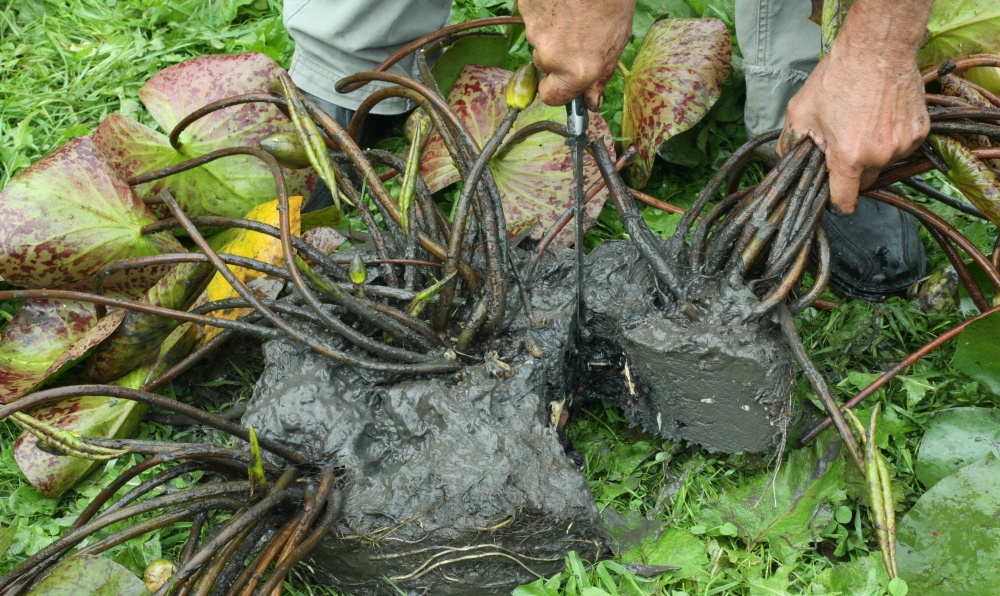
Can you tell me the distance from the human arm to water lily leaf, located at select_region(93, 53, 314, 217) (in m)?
1.28

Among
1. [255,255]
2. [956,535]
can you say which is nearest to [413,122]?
[255,255]

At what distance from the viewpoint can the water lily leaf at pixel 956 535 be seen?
152 cm

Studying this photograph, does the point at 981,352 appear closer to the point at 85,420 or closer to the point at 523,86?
the point at 523,86

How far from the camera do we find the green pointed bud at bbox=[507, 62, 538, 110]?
1506 millimetres

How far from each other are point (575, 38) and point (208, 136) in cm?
117

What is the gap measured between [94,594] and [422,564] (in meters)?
0.54

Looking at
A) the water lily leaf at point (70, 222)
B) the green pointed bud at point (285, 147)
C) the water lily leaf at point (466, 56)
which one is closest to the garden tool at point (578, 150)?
the green pointed bud at point (285, 147)

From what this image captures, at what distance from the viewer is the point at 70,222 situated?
193 cm

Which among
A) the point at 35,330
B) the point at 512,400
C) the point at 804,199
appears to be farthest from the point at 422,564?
the point at 35,330

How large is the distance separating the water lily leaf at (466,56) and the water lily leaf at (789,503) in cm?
133

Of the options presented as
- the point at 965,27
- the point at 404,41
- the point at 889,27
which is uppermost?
the point at 889,27

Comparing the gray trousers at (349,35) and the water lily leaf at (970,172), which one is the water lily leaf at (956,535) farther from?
the gray trousers at (349,35)

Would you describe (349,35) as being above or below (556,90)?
below

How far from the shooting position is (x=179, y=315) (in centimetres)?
168
